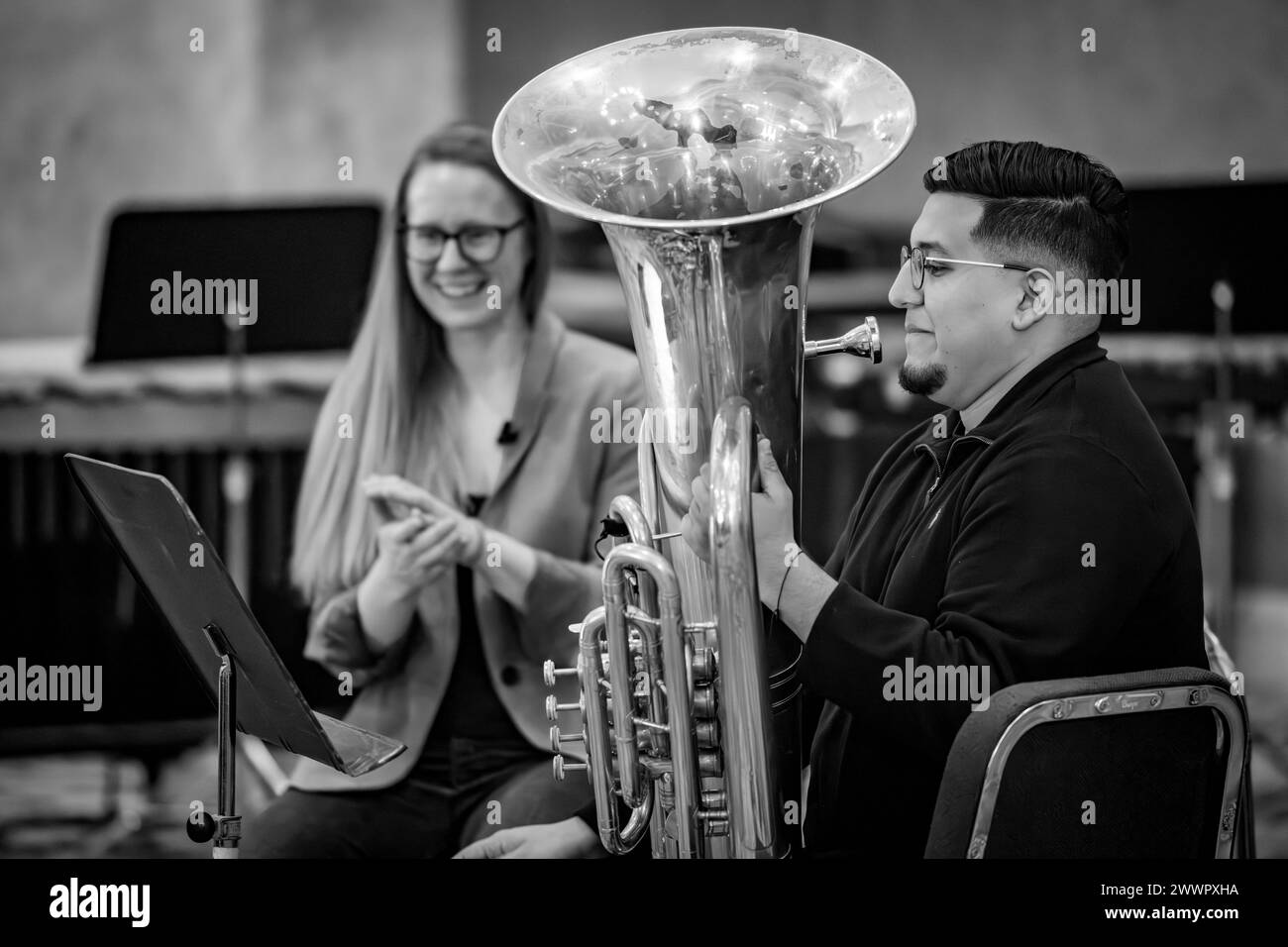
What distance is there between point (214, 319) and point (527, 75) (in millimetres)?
1505

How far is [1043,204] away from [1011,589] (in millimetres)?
611

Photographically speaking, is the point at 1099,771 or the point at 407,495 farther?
the point at 407,495

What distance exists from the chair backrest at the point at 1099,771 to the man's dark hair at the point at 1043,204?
0.65 m

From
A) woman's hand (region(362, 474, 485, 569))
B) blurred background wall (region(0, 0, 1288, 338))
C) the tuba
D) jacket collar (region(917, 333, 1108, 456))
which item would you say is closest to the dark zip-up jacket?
jacket collar (region(917, 333, 1108, 456))

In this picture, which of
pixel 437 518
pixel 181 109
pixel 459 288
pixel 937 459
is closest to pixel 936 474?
pixel 937 459

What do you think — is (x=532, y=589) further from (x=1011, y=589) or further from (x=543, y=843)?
(x=1011, y=589)

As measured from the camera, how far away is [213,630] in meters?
1.89

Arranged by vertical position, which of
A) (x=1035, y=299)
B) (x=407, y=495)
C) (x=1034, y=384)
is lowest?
(x=407, y=495)

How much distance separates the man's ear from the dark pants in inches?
44.2

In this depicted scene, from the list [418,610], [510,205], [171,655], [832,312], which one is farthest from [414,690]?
[832,312]

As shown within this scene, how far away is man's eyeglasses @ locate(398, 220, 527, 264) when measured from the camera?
8.80 feet

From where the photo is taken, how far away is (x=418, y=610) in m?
2.62

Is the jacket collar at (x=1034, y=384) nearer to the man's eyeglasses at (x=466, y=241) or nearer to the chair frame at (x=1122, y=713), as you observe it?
the chair frame at (x=1122, y=713)

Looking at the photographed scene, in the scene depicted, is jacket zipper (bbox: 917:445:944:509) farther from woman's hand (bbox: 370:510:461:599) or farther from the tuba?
woman's hand (bbox: 370:510:461:599)
